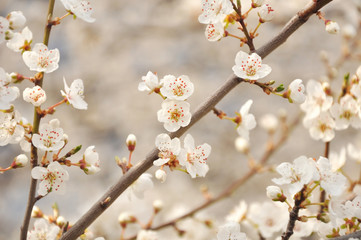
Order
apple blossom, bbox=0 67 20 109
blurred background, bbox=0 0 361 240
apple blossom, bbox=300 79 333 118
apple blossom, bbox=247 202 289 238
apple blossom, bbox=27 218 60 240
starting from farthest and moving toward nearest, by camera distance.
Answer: blurred background, bbox=0 0 361 240
apple blossom, bbox=247 202 289 238
apple blossom, bbox=300 79 333 118
apple blossom, bbox=27 218 60 240
apple blossom, bbox=0 67 20 109

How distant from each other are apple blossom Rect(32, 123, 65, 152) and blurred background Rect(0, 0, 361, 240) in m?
0.92

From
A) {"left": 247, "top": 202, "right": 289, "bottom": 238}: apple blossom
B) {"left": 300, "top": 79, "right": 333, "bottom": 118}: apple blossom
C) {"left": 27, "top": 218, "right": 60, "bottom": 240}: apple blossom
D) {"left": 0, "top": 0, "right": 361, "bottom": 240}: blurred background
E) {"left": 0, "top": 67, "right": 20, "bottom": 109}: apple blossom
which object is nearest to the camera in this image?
{"left": 0, "top": 67, "right": 20, "bottom": 109}: apple blossom

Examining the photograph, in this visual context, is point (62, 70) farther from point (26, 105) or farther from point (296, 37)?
point (296, 37)

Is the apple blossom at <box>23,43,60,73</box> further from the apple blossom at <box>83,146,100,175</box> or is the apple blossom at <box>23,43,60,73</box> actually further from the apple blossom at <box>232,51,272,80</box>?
the apple blossom at <box>232,51,272,80</box>

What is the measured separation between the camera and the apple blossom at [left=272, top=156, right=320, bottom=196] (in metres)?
0.59

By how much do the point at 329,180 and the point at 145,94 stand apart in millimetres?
1216

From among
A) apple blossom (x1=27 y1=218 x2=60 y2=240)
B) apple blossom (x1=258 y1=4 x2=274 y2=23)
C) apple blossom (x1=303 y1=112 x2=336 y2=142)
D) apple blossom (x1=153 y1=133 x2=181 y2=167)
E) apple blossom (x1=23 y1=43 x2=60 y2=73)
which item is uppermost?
apple blossom (x1=258 y1=4 x2=274 y2=23)

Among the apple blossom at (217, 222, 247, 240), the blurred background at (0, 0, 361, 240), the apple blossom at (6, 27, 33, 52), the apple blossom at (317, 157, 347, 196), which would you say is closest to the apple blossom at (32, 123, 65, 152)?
the apple blossom at (6, 27, 33, 52)

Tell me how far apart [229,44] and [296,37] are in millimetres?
291

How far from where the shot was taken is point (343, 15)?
1.80m

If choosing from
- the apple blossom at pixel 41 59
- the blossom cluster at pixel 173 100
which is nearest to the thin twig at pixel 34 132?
the apple blossom at pixel 41 59

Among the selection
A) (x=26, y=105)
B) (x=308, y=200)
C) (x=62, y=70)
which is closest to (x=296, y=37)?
(x=62, y=70)

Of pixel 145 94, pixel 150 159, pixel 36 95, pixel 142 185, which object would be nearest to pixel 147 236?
pixel 142 185

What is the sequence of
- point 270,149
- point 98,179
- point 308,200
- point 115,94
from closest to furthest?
point 308,200, point 270,149, point 98,179, point 115,94
